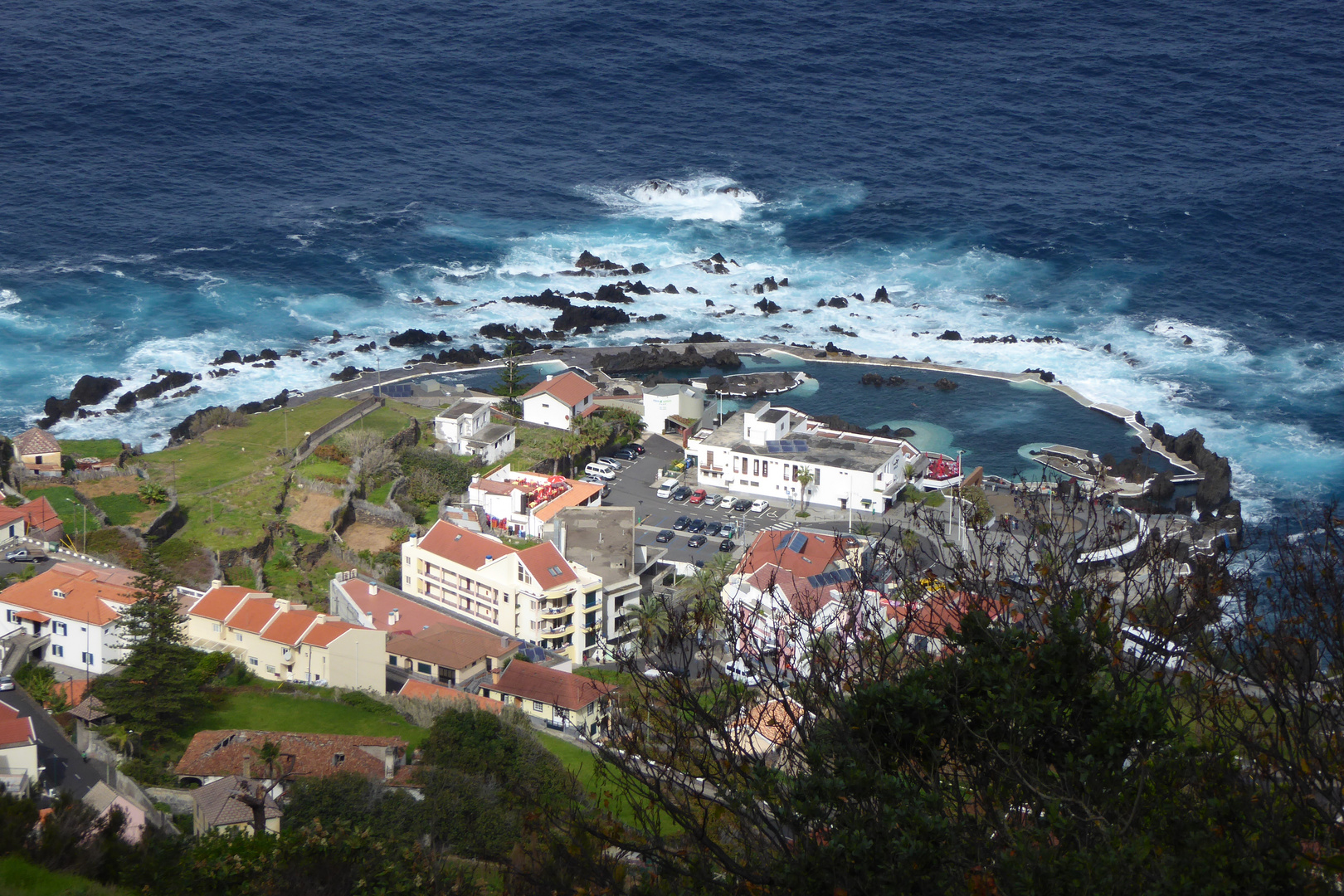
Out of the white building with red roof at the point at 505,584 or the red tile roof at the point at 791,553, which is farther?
the red tile roof at the point at 791,553

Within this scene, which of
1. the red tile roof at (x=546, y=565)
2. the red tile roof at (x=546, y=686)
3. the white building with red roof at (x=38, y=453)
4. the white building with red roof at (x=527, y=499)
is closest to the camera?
the red tile roof at (x=546, y=686)

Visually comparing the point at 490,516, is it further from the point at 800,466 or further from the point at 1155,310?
the point at 1155,310

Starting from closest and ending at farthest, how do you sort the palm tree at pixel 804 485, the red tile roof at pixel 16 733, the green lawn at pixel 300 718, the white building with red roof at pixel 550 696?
1. the red tile roof at pixel 16 733
2. the green lawn at pixel 300 718
3. the white building with red roof at pixel 550 696
4. the palm tree at pixel 804 485

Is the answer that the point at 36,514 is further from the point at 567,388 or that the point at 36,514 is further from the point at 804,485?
the point at 804,485

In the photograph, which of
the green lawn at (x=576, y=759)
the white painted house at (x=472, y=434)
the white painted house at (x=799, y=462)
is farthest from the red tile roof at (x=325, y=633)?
the white painted house at (x=799, y=462)

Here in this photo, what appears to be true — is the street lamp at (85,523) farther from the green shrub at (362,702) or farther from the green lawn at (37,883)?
the green lawn at (37,883)

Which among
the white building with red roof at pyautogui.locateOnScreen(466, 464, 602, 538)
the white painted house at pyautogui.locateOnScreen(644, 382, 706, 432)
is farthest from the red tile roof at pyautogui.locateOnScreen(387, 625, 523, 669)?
the white painted house at pyautogui.locateOnScreen(644, 382, 706, 432)

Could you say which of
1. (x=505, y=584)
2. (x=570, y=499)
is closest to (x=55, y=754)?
(x=505, y=584)
